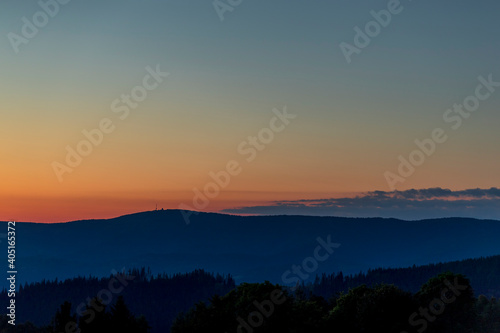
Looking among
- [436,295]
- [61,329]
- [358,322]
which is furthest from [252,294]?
[436,295]

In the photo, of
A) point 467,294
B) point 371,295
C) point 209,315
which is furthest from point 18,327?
point 467,294

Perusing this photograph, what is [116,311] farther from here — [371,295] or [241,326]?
[371,295]

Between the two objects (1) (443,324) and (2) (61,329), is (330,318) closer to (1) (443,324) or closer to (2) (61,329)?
(1) (443,324)

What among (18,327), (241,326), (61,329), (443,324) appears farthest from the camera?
(18,327)

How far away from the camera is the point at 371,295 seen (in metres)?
136

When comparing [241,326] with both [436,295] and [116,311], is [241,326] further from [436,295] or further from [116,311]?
[436,295]

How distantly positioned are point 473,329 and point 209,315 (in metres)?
60.7

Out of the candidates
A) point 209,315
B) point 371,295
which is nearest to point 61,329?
point 209,315

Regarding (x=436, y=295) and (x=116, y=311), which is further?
(x=436, y=295)

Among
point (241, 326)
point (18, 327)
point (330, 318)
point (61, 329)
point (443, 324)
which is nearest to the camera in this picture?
point (61, 329)

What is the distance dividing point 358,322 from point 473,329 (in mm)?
32795

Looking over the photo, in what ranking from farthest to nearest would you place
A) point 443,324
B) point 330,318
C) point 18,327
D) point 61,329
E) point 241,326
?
point 18,327
point 443,324
point 330,318
point 241,326
point 61,329

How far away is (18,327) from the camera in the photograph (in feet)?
620

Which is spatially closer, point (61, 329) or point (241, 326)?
point (61, 329)
